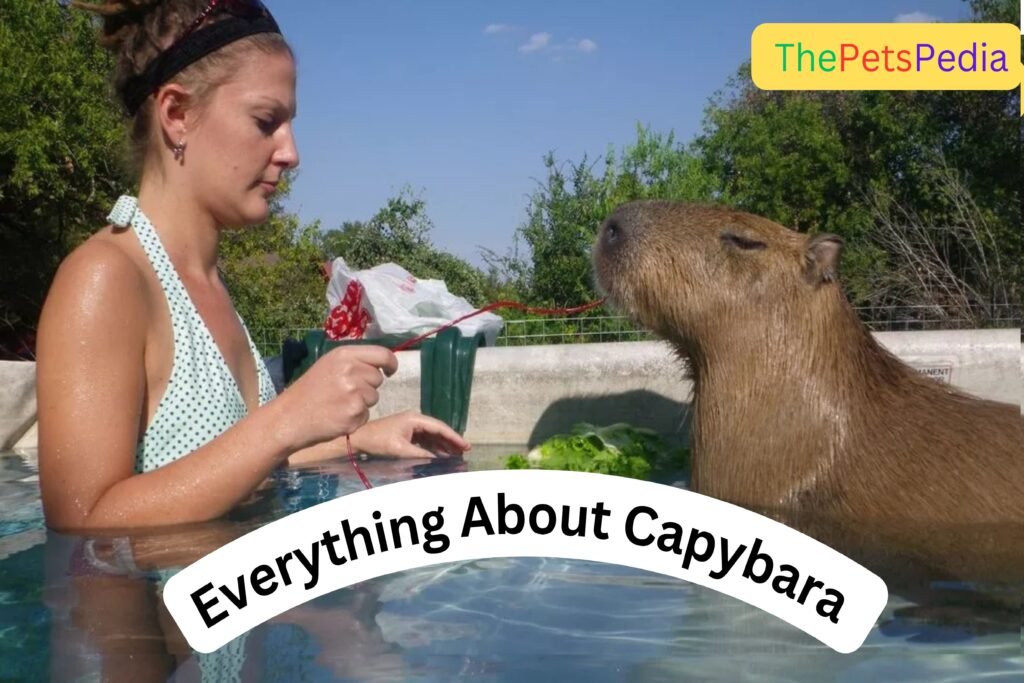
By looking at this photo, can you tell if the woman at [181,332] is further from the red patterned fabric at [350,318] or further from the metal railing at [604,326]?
the metal railing at [604,326]

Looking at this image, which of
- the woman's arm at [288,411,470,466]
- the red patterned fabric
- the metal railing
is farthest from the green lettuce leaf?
the metal railing

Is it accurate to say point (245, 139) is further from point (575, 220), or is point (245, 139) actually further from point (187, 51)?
point (575, 220)

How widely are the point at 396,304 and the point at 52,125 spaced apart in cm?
727

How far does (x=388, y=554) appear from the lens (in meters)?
1.61

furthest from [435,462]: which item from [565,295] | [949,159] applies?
[949,159]

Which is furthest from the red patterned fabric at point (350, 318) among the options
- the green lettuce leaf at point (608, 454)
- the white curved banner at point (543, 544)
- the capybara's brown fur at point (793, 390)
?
the white curved banner at point (543, 544)

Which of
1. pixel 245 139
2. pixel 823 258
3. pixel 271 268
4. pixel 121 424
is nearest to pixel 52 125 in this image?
pixel 271 268

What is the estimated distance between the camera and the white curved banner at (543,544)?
1.53 meters

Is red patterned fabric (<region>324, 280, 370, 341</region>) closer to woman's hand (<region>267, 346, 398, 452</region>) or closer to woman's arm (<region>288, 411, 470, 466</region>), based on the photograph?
woman's arm (<region>288, 411, 470, 466</region>)

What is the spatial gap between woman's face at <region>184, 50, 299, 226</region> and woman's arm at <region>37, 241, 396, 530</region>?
0.39 m

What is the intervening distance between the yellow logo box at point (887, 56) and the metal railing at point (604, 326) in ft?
11.4

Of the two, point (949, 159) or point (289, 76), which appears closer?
point (289, 76)

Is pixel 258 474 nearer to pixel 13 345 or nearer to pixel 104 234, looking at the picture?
pixel 104 234

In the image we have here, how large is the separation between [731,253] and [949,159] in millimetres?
12462
